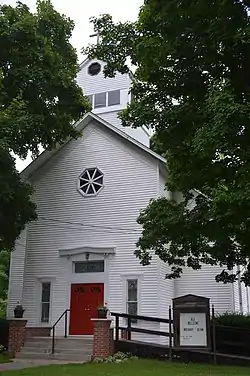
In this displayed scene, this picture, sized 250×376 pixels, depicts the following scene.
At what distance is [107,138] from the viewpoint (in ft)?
68.6

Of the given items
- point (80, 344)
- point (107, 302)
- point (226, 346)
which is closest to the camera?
point (226, 346)

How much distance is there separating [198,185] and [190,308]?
5313mm

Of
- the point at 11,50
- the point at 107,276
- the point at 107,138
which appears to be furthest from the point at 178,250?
the point at 11,50

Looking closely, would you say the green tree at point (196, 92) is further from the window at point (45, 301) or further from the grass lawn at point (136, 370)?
the window at point (45, 301)

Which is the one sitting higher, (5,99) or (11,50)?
(11,50)

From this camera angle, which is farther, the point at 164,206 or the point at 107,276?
the point at 107,276

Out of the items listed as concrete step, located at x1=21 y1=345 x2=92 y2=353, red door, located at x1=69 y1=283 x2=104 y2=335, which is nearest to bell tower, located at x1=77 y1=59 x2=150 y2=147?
red door, located at x1=69 y1=283 x2=104 y2=335

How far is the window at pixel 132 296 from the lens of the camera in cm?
1833

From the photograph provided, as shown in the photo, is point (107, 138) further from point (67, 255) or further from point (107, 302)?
point (107, 302)

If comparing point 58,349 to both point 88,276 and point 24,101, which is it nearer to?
point 88,276

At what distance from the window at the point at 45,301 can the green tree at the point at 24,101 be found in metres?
3.13

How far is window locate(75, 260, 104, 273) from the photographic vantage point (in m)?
19.3

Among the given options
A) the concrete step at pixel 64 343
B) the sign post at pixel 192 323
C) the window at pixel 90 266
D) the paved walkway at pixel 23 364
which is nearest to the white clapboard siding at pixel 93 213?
the window at pixel 90 266

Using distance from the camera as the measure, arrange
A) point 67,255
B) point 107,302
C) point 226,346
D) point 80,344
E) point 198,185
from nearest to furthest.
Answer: point 198,185, point 226,346, point 80,344, point 107,302, point 67,255
